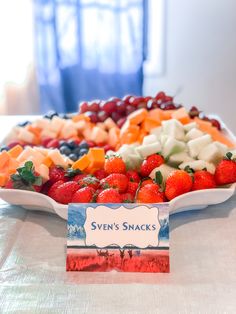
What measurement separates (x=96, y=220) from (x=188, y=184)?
21 centimetres

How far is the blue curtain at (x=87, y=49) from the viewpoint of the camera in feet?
7.72

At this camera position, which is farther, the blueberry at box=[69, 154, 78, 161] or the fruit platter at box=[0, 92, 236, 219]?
the blueberry at box=[69, 154, 78, 161]

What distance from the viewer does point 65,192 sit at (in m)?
0.87

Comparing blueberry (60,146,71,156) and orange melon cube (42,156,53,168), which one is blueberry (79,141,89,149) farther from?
orange melon cube (42,156,53,168)

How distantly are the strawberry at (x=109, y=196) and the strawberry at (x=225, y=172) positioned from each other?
0.73ft

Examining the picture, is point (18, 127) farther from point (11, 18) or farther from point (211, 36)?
point (211, 36)

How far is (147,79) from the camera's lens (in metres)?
2.53

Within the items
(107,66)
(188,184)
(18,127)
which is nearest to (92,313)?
(188,184)

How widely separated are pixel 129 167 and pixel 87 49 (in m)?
1.55

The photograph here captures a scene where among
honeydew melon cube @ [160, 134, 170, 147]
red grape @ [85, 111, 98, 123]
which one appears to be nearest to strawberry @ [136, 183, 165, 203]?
honeydew melon cube @ [160, 134, 170, 147]

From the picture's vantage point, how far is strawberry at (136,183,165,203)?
84 centimetres

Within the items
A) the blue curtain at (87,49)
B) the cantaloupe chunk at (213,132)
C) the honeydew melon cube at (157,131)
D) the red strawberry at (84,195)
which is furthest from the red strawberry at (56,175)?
the blue curtain at (87,49)

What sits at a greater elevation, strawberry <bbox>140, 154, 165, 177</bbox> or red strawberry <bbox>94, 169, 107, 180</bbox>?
strawberry <bbox>140, 154, 165, 177</bbox>

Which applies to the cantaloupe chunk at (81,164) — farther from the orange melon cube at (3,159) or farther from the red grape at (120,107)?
the red grape at (120,107)
